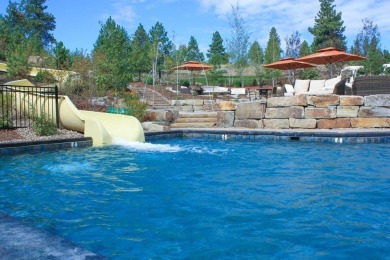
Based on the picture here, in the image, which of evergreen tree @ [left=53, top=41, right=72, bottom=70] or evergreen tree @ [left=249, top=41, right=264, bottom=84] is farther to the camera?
evergreen tree @ [left=249, top=41, right=264, bottom=84]

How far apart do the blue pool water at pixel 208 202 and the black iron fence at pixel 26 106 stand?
92.8 inches

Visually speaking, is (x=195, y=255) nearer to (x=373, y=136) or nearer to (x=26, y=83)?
(x=373, y=136)

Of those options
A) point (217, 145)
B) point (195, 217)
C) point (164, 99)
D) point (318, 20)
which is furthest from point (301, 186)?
point (318, 20)

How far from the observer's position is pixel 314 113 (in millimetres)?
10438

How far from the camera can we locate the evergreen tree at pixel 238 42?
27.0 metres

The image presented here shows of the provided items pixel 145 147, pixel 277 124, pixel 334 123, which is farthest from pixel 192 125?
pixel 334 123

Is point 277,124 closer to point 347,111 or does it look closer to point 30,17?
point 347,111

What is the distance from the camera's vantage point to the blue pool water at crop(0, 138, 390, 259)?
10.1ft


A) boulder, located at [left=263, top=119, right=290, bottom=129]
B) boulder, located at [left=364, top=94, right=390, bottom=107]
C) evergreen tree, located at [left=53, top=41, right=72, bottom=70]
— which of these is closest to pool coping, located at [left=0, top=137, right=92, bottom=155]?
boulder, located at [left=263, top=119, right=290, bottom=129]

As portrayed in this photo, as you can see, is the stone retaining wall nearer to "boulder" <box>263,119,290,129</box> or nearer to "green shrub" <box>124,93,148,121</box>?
"boulder" <box>263,119,290,129</box>

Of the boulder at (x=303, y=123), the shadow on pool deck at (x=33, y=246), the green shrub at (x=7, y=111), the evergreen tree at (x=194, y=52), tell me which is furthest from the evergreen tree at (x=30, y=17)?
the shadow on pool deck at (x=33, y=246)

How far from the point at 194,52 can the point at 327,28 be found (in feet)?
64.9

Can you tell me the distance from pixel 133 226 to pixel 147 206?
2.14 feet

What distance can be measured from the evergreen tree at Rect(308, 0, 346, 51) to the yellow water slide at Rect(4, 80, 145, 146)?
3963cm
